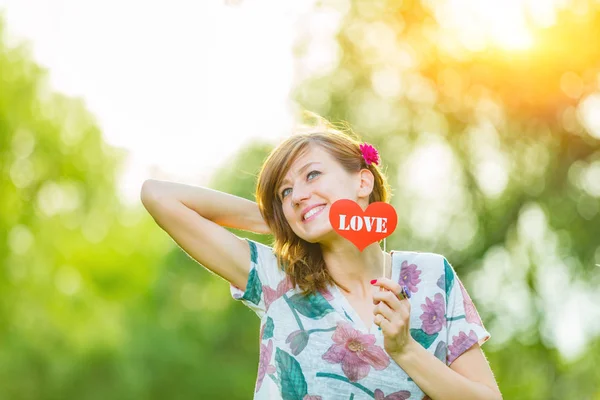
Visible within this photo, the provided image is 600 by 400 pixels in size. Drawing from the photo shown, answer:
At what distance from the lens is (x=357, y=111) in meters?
12.9

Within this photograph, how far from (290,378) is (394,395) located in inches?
12.0

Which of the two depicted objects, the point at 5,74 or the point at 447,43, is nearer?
the point at 447,43

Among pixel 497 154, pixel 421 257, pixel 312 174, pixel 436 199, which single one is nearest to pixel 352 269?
pixel 421 257

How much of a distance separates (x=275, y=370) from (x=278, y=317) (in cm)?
16

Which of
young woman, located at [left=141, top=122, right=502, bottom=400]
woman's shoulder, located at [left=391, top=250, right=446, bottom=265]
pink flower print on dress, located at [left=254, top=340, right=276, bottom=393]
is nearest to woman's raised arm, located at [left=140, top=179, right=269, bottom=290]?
young woman, located at [left=141, top=122, right=502, bottom=400]

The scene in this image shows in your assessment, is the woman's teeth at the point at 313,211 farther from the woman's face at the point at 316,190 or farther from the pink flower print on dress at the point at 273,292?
the pink flower print on dress at the point at 273,292

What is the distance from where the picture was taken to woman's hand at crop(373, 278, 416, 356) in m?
2.44

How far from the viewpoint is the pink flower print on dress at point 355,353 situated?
8.82 ft

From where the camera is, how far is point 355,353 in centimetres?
272

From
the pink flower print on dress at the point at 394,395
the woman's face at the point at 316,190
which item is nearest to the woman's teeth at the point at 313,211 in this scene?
the woman's face at the point at 316,190

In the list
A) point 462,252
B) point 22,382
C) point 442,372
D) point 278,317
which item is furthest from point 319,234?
point 22,382

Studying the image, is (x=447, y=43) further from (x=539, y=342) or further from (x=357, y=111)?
(x=539, y=342)

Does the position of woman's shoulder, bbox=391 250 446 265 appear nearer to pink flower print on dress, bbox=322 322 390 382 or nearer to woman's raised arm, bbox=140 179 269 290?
pink flower print on dress, bbox=322 322 390 382

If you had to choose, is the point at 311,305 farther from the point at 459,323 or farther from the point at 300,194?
the point at 459,323
